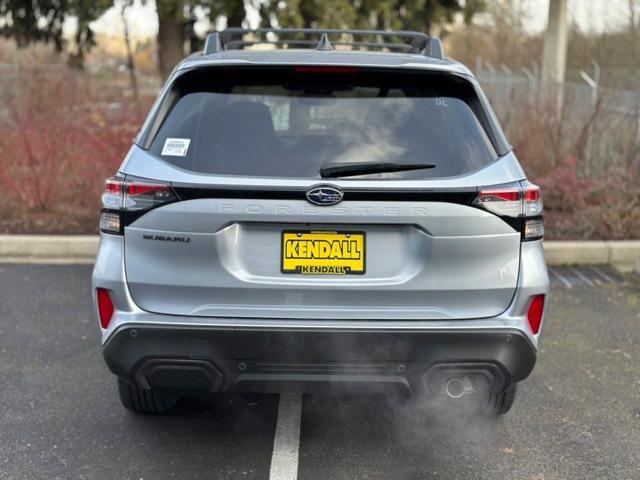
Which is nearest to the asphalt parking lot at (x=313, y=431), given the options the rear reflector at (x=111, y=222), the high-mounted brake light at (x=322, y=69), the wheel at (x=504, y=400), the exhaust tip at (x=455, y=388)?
Result: the wheel at (x=504, y=400)

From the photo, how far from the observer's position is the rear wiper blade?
2.91 m

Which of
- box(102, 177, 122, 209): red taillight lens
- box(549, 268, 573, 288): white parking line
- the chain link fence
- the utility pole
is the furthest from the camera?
the utility pole

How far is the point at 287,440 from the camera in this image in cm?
351

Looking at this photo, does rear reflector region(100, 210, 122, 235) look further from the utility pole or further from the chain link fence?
the utility pole

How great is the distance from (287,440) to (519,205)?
5.24ft

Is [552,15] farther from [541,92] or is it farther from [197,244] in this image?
[197,244]

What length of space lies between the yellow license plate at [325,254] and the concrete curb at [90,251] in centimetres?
462

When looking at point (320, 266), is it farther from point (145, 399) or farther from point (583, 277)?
point (583, 277)

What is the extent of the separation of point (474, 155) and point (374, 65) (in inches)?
23.2

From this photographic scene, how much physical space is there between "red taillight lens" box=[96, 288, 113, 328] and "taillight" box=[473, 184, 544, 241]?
1573mm

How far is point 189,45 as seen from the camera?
17141 millimetres

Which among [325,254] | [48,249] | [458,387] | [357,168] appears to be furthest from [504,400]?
[48,249]

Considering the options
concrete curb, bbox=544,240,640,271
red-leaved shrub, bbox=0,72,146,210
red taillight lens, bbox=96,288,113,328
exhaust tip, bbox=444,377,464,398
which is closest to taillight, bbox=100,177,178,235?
red taillight lens, bbox=96,288,113,328

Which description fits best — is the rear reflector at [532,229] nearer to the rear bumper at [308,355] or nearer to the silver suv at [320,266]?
the silver suv at [320,266]
